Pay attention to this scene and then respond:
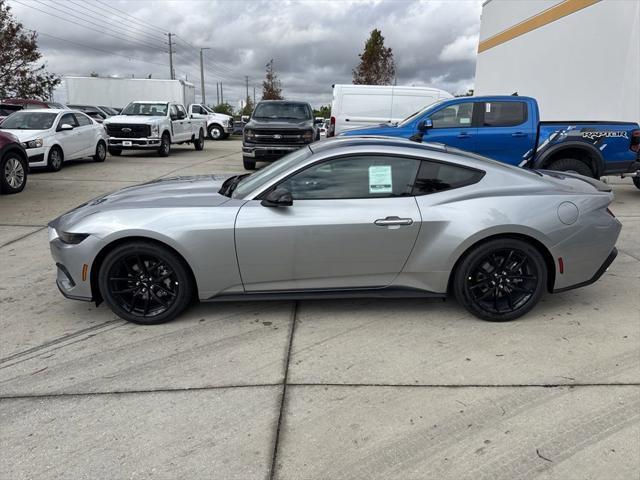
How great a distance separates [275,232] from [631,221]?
6181mm

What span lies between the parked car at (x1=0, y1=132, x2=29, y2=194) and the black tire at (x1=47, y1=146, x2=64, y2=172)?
278cm

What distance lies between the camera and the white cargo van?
13.3m

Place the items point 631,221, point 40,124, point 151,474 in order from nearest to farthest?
1. point 151,474
2. point 631,221
3. point 40,124

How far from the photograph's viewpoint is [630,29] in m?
13.4

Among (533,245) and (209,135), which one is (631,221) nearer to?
(533,245)

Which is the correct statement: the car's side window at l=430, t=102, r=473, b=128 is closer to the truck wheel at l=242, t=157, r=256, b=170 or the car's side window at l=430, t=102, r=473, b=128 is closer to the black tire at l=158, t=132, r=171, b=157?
the truck wheel at l=242, t=157, r=256, b=170

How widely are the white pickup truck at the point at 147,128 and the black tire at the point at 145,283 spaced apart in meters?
13.3

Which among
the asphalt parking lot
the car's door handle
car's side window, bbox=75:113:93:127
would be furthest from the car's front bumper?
the car's door handle

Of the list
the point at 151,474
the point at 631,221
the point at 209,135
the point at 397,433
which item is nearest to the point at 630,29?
the point at 631,221

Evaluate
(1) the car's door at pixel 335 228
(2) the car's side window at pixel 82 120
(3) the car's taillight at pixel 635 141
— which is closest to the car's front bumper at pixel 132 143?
(2) the car's side window at pixel 82 120

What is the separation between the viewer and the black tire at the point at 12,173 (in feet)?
29.0

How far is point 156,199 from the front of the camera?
383cm

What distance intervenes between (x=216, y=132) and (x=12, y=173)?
64.7 ft

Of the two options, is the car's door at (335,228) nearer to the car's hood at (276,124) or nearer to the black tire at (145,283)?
the black tire at (145,283)
